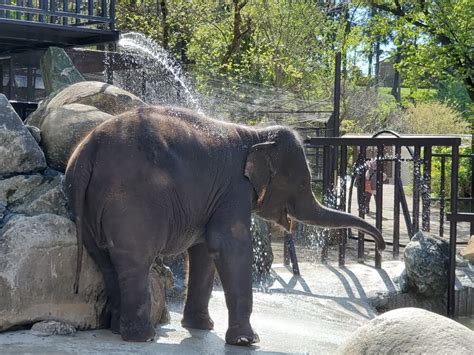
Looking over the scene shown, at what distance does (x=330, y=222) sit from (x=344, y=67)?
20241 mm

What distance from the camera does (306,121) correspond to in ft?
67.1

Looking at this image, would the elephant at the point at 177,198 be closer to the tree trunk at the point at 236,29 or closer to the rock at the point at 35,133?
the rock at the point at 35,133

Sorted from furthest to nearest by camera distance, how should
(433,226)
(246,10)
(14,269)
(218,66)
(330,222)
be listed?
(246,10)
(218,66)
(433,226)
(330,222)
(14,269)

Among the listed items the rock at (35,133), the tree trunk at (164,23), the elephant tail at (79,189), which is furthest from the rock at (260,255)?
the tree trunk at (164,23)

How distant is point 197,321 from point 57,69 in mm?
3724

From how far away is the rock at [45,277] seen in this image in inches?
249

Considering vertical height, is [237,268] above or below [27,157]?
below

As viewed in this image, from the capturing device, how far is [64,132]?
24.4ft

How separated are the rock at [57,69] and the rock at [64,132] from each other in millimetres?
2305

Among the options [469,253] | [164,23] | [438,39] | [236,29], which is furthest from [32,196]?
[438,39]

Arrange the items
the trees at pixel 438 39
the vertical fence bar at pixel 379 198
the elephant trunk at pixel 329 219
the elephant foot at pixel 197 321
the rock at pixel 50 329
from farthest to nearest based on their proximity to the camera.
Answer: the trees at pixel 438 39
the vertical fence bar at pixel 379 198
the elephant trunk at pixel 329 219
the elephant foot at pixel 197 321
the rock at pixel 50 329

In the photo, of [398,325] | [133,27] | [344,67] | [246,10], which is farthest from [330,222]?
[344,67]

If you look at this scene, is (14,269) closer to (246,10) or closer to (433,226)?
(433,226)

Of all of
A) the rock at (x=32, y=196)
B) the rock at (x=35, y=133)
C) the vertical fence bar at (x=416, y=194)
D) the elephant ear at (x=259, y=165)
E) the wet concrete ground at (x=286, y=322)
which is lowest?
the wet concrete ground at (x=286, y=322)
